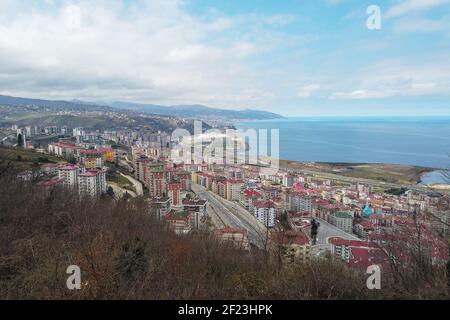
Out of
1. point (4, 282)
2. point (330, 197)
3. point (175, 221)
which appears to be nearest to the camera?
point (4, 282)

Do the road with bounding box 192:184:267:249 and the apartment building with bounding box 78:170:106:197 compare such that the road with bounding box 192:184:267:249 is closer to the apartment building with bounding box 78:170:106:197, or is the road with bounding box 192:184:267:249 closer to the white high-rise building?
the apartment building with bounding box 78:170:106:197

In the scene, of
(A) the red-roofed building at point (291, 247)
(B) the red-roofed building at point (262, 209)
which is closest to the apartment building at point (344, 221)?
(B) the red-roofed building at point (262, 209)

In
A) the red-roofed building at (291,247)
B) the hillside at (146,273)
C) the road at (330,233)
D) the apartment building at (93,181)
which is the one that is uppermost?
the hillside at (146,273)

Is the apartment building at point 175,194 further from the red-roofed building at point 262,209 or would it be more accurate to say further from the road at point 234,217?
the red-roofed building at point 262,209

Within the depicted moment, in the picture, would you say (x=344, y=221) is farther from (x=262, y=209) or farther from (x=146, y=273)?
(x=146, y=273)

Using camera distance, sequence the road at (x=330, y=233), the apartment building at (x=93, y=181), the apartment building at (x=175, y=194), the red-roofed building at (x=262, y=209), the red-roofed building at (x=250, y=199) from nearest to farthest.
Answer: the road at (x=330, y=233) < the red-roofed building at (x=262, y=209) < the apartment building at (x=93, y=181) < the red-roofed building at (x=250, y=199) < the apartment building at (x=175, y=194)

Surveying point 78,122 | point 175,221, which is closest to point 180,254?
point 175,221

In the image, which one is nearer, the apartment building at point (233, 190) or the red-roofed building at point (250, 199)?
the red-roofed building at point (250, 199)

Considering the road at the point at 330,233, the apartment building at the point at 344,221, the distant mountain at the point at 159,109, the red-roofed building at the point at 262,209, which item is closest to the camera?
the road at the point at 330,233
